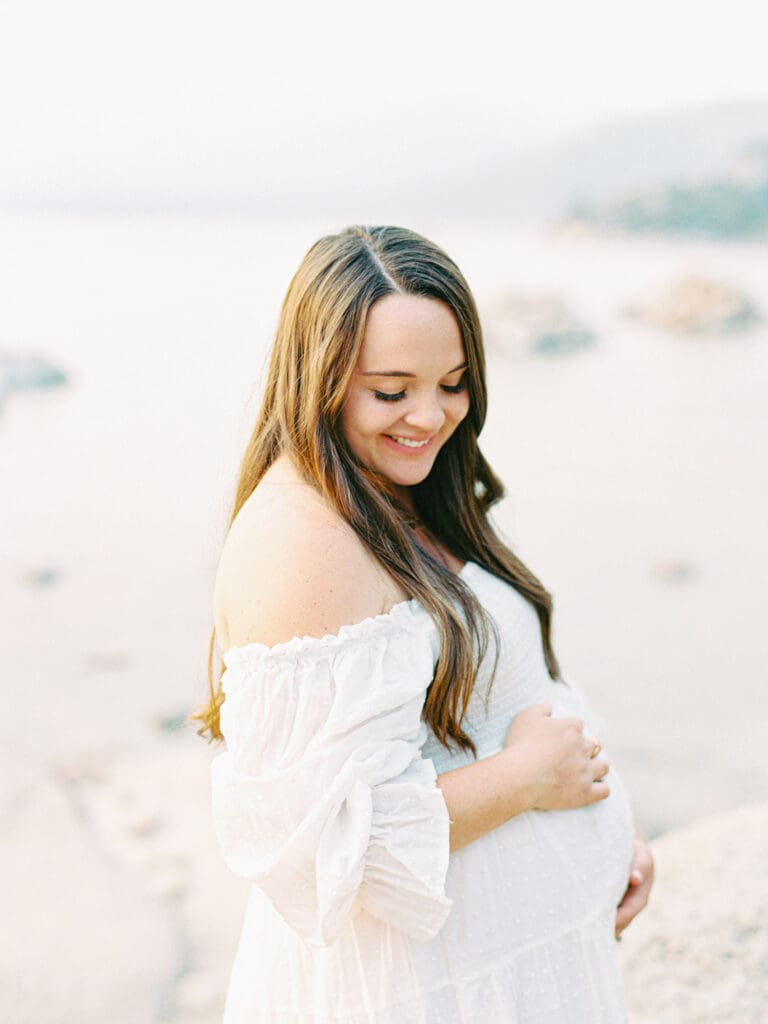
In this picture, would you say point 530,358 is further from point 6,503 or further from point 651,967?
point 651,967

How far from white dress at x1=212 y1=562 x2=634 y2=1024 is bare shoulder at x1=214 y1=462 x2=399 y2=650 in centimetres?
2

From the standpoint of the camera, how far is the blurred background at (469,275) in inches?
156

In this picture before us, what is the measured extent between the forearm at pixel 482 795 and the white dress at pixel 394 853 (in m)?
0.04

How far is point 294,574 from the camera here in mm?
1057

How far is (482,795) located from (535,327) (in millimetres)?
4277

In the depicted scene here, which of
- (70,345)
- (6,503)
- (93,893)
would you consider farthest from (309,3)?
(93,893)

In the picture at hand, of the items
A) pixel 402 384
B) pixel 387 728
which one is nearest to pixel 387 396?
pixel 402 384

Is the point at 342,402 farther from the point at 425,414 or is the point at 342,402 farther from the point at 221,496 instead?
the point at 221,496

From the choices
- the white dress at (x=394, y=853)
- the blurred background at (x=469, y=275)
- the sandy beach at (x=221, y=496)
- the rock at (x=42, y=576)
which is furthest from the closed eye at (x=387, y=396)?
the rock at (x=42, y=576)

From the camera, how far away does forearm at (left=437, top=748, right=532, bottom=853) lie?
1124 millimetres

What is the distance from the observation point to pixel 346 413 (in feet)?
3.96

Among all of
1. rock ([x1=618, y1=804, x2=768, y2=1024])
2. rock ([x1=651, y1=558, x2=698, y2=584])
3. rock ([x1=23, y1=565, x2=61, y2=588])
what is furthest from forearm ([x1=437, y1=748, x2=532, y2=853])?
rock ([x1=651, y1=558, x2=698, y2=584])

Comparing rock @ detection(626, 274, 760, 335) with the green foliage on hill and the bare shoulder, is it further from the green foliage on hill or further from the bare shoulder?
the bare shoulder

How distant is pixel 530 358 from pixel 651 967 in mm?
3647
